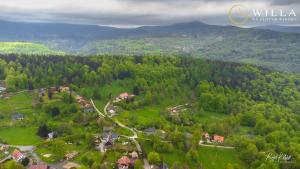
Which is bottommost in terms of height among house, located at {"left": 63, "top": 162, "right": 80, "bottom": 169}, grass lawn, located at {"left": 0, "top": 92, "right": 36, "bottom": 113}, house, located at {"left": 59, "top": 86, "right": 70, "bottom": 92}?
house, located at {"left": 63, "top": 162, "right": 80, "bottom": 169}

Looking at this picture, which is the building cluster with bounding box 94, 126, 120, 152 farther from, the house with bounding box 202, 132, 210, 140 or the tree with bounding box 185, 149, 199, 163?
the house with bounding box 202, 132, 210, 140

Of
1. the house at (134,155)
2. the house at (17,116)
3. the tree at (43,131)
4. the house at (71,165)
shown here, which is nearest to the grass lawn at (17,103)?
the house at (17,116)

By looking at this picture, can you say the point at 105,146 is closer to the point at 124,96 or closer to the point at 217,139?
the point at 217,139

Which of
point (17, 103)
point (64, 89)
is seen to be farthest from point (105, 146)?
point (64, 89)

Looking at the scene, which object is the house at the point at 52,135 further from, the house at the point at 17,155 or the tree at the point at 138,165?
the tree at the point at 138,165

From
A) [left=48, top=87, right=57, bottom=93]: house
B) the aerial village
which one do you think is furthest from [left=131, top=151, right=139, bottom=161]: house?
[left=48, top=87, right=57, bottom=93]: house

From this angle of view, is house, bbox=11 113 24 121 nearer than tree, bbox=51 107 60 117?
Yes
